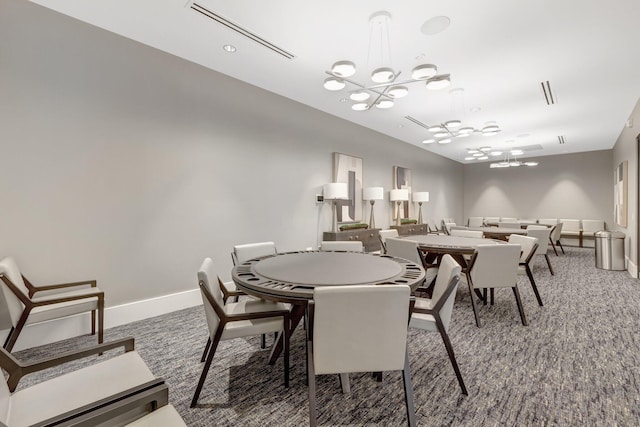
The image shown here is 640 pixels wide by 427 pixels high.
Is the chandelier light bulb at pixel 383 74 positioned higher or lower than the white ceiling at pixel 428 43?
lower

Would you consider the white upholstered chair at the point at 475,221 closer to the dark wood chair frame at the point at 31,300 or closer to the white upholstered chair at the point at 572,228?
the white upholstered chair at the point at 572,228

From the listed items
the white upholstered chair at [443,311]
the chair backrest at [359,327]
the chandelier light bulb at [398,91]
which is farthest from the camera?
the chandelier light bulb at [398,91]

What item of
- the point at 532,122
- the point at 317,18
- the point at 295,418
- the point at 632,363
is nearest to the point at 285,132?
the point at 317,18

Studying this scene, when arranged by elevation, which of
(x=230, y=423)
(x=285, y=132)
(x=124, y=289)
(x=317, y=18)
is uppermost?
(x=317, y=18)

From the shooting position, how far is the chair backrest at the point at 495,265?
3088 millimetres

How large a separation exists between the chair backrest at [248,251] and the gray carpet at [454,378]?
0.81 metres

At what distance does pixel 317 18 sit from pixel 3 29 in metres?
2.79

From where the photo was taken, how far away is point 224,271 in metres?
4.13

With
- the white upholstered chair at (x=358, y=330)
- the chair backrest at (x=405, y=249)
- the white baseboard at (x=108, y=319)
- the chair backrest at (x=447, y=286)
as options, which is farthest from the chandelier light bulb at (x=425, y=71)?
the white baseboard at (x=108, y=319)

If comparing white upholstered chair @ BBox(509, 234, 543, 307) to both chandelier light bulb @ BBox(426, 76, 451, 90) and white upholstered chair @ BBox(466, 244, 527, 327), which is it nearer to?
white upholstered chair @ BBox(466, 244, 527, 327)

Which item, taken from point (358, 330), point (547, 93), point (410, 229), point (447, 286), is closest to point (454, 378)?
point (447, 286)

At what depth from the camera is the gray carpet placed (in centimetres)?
178

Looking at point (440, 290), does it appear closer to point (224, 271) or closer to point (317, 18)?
point (317, 18)

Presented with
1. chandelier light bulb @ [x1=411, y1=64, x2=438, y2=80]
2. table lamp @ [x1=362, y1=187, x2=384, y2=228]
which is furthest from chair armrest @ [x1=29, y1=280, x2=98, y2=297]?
table lamp @ [x1=362, y1=187, x2=384, y2=228]
